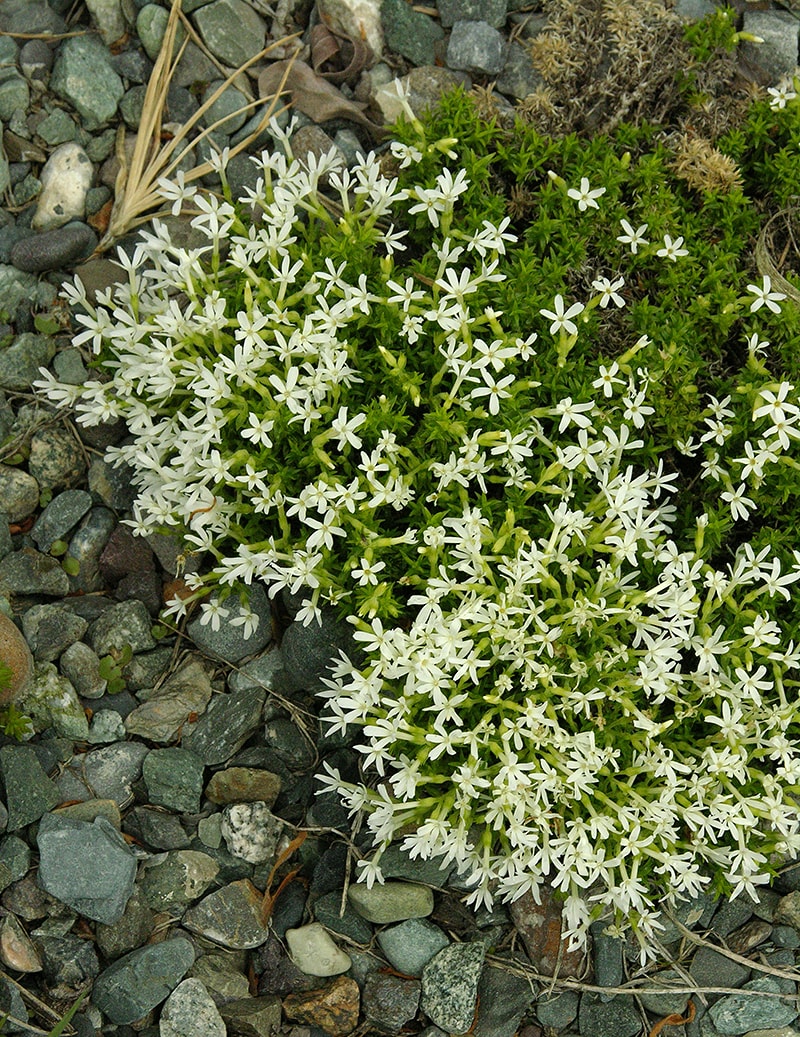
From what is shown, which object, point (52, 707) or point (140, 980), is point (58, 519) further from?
point (140, 980)

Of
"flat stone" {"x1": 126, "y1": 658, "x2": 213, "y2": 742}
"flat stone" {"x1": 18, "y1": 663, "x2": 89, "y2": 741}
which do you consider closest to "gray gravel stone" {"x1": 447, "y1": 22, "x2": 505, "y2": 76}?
"flat stone" {"x1": 126, "y1": 658, "x2": 213, "y2": 742}

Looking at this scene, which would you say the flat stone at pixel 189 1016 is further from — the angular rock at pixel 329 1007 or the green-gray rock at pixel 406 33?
the green-gray rock at pixel 406 33

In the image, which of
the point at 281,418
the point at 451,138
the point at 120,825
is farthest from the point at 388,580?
the point at 451,138

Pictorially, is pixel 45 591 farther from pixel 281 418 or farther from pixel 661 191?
pixel 661 191

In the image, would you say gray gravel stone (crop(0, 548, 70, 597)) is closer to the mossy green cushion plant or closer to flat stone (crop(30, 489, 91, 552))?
flat stone (crop(30, 489, 91, 552))

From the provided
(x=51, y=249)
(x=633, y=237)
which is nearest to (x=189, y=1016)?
(x=51, y=249)

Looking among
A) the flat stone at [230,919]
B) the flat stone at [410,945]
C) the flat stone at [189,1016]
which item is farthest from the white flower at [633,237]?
the flat stone at [189,1016]
